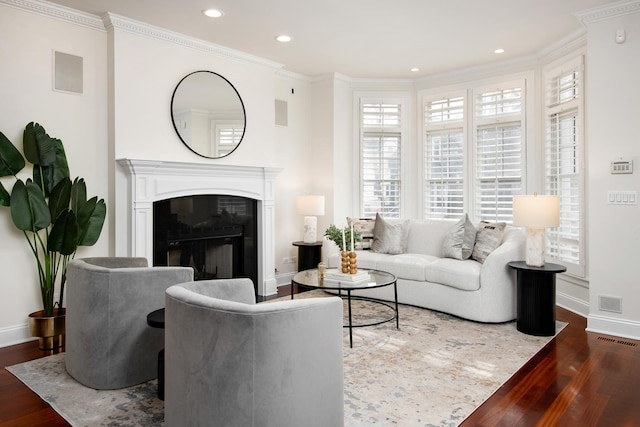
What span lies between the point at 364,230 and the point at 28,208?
3463 mm

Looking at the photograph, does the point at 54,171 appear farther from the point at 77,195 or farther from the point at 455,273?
the point at 455,273

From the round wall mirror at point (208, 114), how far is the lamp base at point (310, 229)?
4.41 feet

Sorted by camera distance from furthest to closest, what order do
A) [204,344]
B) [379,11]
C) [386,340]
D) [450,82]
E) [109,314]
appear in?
[450,82], [379,11], [386,340], [109,314], [204,344]

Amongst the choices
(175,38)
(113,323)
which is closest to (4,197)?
(113,323)

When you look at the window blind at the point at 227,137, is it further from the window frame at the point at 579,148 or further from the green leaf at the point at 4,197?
the window frame at the point at 579,148

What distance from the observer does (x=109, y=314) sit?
2.73 m

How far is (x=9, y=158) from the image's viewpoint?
3.47 metres

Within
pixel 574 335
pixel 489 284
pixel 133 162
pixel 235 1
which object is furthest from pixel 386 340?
pixel 235 1

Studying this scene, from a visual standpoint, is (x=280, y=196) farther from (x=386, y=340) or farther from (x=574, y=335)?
(x=574, y=335)

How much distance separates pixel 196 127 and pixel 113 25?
1.19m

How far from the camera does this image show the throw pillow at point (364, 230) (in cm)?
539

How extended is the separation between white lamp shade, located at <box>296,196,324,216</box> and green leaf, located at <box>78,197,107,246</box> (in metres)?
2.44

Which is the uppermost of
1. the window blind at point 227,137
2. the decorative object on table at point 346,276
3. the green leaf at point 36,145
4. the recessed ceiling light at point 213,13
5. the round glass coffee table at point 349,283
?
the recessed ceiling light at point 213,13

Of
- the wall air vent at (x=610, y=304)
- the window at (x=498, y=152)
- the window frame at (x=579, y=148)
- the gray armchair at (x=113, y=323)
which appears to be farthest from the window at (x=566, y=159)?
the gray armchair at (x=113, y=323)
